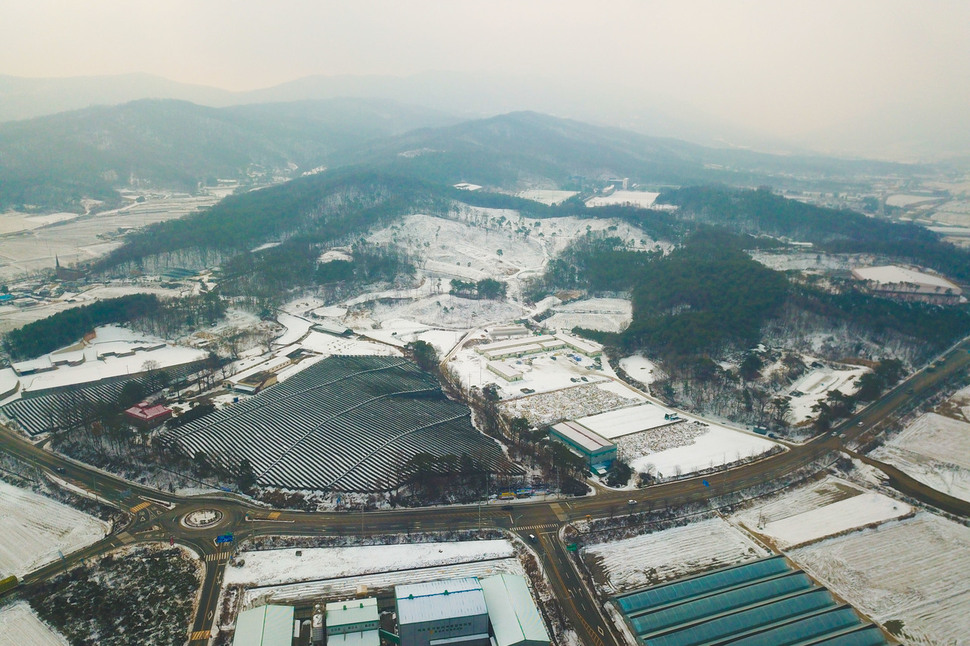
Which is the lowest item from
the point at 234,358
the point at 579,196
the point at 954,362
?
the point at 234,358

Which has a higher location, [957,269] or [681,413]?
[957,269]

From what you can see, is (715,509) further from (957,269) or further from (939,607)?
(957,269)

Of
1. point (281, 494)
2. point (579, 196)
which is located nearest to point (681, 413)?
point (281, 494)

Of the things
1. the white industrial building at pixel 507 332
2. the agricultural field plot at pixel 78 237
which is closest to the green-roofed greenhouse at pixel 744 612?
the white industrial building at pixel 507 332

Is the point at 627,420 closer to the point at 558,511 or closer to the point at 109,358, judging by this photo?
the point at 558,511

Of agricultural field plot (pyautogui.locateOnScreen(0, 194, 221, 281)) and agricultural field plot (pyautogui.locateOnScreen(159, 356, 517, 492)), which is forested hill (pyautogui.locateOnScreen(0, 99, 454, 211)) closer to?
agricultural field plot (pyautogui.locateOnScreen(0, 194, 221, 281))

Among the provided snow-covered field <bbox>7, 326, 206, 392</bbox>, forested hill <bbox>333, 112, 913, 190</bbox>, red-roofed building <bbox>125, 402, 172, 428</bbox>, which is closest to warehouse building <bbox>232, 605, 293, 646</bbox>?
red-roofed building <bbox>125, 402, 172, 428</bbox>
